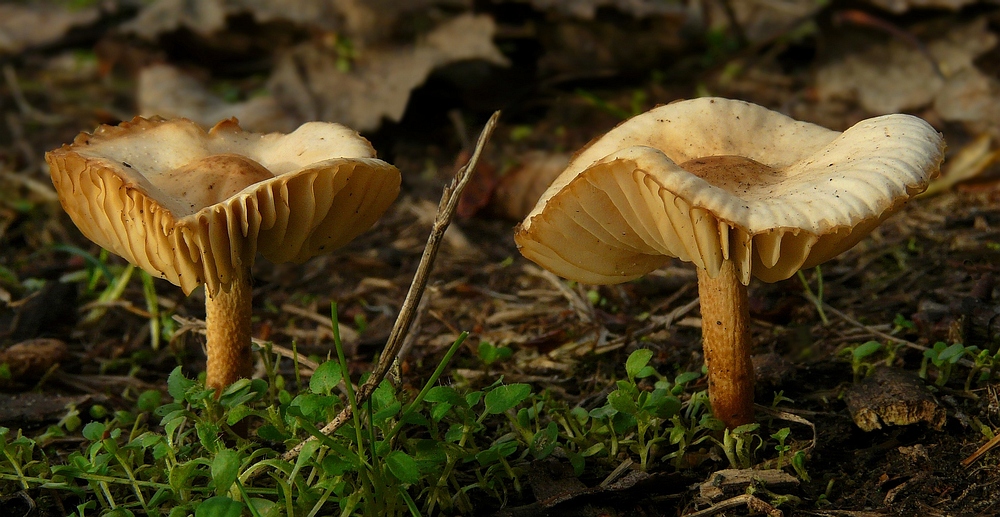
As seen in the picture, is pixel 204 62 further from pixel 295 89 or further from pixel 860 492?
pixel 860 492

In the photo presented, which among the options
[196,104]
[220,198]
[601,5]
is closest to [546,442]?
[220,198]

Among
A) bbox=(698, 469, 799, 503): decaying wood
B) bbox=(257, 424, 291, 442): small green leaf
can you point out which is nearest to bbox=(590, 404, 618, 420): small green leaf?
bbox=(698, 469, 799, 503): decaying wood

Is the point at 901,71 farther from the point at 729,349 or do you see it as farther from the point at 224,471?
the point at 224,471

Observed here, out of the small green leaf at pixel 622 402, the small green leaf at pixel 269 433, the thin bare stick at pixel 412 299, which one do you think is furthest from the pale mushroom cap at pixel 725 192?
the small green leaf at pixel 269 433

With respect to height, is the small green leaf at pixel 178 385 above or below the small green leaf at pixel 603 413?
below

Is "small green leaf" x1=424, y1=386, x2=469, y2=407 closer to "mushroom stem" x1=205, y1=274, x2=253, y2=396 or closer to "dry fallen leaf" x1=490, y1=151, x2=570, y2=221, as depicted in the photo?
"mushroom stem" x1=205, y1=274, x2=253, y2=396

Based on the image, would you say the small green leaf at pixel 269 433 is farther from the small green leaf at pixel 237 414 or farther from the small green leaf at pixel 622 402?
the small green leaf at pixel 622 402
